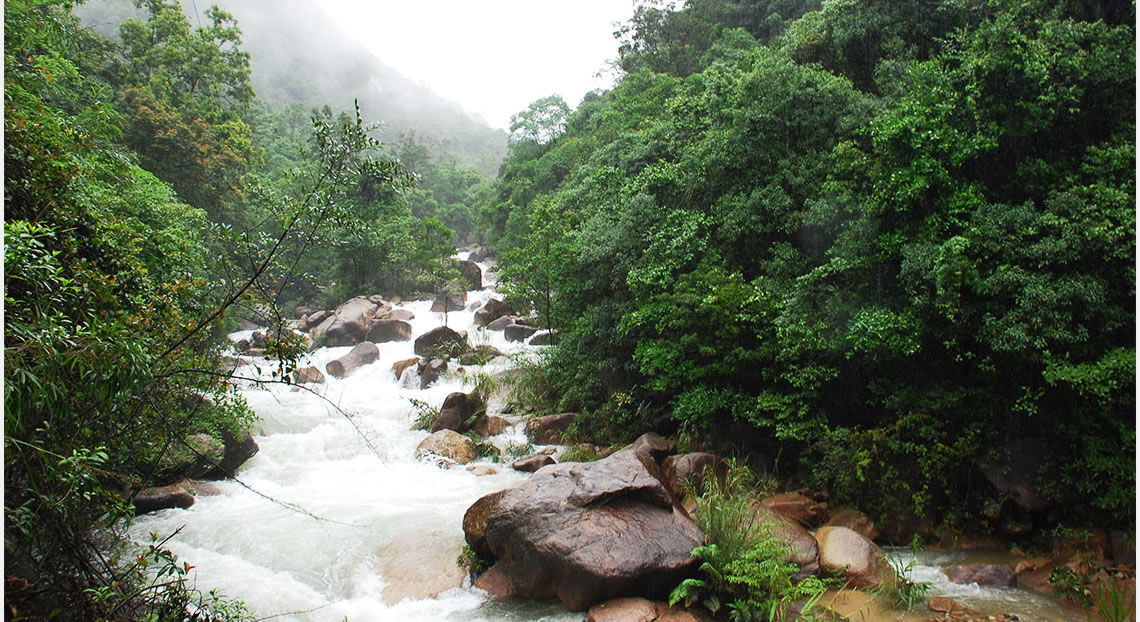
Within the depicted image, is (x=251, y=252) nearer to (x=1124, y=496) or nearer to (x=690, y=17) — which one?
(x=1124, y=496)

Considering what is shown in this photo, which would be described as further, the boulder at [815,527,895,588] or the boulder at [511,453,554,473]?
the boulder at [511,453,554,473]

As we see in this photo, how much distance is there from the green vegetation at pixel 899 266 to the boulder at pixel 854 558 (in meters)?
0.87

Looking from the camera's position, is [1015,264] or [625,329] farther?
[625,329]

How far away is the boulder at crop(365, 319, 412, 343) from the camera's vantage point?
19703 millimetres

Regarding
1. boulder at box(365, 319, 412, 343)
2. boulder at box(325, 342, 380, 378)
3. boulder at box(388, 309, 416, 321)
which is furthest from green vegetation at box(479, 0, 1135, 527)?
boulder at box(388, 309, 416, 321)

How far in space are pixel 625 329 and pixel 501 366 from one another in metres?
6.71

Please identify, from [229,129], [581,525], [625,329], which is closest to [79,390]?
[581,525]

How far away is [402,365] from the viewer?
16.2 metres

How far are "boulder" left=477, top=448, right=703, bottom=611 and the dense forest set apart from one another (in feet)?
7.99

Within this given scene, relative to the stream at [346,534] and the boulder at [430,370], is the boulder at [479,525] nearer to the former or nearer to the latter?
the stream at [346,534]

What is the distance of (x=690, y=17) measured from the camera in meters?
24.9

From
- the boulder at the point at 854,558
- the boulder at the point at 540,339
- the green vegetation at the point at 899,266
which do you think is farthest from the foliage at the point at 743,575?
the boulder at the point at 540,339

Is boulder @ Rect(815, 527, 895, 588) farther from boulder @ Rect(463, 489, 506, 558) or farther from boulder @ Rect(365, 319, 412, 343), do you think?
boulder @ Rect(365, 319, 412, 343)

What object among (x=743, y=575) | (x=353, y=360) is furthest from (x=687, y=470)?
(x=353, y=360)
